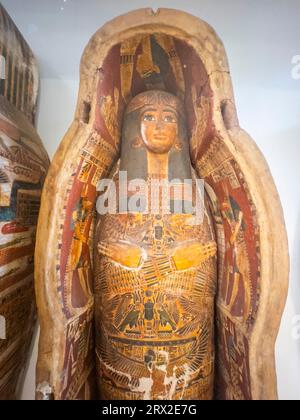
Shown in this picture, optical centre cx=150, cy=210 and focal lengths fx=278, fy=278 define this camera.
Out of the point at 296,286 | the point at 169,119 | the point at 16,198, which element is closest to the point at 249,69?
the point at 169,119

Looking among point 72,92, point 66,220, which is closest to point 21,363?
point 66,220

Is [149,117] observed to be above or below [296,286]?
above

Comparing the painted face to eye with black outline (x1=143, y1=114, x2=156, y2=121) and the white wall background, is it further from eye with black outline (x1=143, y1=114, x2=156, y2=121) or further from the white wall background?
the white wall background

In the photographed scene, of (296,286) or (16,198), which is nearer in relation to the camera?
(16,198)

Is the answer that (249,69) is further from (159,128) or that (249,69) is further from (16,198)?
(16,198)

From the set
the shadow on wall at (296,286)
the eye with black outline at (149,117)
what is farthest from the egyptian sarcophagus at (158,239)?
the shadow on wall at (296,286)

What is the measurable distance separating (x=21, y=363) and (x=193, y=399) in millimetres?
804

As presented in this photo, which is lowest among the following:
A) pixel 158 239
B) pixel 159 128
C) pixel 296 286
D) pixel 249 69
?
pixel 296 286

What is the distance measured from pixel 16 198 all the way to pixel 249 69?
48.6 inches

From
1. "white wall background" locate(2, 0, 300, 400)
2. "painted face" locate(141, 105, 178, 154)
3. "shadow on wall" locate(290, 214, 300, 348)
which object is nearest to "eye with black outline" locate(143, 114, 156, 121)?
"painted face" locate(141, 105, 178, 154)

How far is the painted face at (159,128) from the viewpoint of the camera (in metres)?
1.21

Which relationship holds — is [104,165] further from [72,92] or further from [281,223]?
[281,223]

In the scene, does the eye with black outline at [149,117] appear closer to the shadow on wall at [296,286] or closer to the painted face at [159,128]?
the painted face at [159,128]

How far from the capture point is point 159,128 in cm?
122
